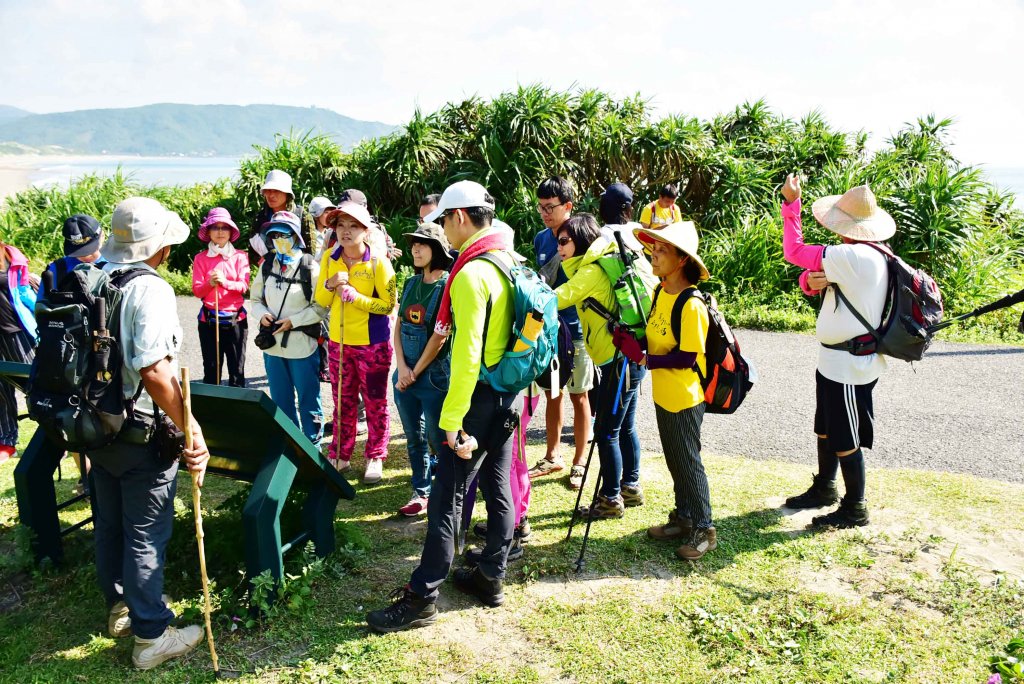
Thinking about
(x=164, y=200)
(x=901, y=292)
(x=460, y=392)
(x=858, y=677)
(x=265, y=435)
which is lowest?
(x=858, y=677)

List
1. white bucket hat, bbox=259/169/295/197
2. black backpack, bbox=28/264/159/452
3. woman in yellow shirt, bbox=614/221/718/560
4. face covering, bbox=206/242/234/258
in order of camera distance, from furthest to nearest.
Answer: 1. white bucket hat, bbox=259/169/295/197
2. face covering, bbox=206/242/234/258
3. woman in yellow shirt, bbox=614/221/718/560
4. black backpack, bbox=28/264/159/452

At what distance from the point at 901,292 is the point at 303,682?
348 centimetres

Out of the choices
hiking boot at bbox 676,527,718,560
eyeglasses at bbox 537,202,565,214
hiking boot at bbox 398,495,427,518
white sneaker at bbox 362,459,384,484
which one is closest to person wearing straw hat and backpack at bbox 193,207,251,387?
white sneaker at bbox 362,459,384,484

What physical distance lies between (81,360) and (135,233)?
21.4 inches

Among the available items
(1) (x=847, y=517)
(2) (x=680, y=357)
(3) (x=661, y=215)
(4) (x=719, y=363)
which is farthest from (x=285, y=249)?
(3) (x=661, y=215)

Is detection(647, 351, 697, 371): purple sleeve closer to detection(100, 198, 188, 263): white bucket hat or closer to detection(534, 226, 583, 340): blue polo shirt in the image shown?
detection(534, 226, 583, 340): blue polo shirt

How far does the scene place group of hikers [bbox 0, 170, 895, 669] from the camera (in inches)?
121

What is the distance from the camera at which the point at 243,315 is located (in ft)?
21.1

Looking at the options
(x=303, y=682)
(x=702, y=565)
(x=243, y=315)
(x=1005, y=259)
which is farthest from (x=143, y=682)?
(x=1005, y=259)

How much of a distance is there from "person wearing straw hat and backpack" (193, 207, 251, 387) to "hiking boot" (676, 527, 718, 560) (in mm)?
3992

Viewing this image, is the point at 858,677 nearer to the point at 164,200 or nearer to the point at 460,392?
the point at 460,392

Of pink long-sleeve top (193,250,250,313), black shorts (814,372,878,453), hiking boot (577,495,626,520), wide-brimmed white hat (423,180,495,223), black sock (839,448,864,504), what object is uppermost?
wide-brimmed white hat (423,180,495,223)

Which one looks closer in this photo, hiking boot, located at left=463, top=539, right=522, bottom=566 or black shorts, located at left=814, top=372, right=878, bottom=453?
hiking boot, located at left=463, top=539, right=522, bottom=566

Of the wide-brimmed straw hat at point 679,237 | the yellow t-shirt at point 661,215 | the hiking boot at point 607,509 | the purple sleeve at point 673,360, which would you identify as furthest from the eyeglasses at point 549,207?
the yellow t-shirt at point 661,215
